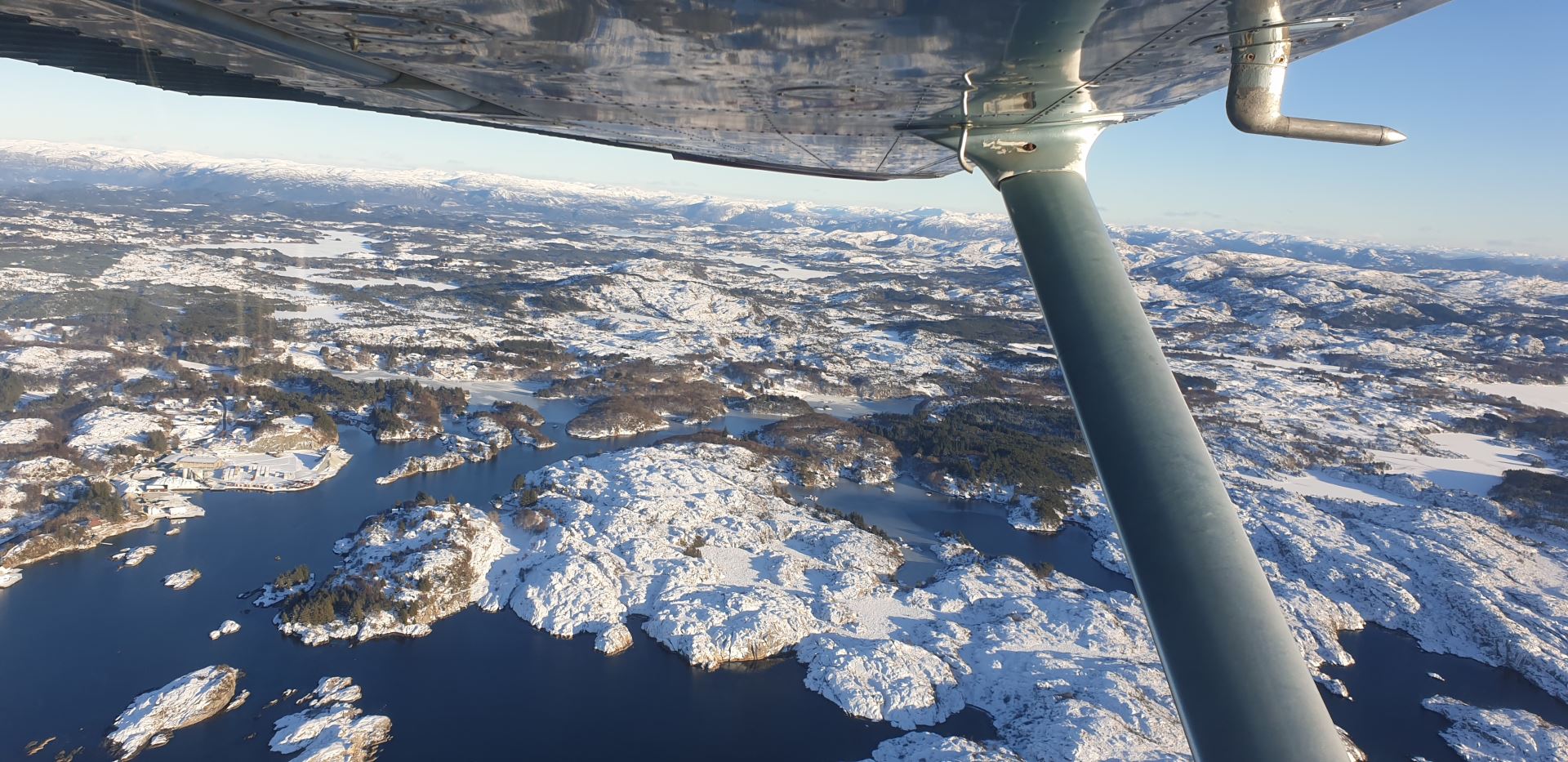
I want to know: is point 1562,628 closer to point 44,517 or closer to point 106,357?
point 44,517

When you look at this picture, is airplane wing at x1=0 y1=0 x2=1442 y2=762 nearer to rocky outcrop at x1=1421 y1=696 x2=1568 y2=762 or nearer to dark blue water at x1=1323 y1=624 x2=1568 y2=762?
dark blue water at x1=1323 y1=624 x2=1568 y2=762

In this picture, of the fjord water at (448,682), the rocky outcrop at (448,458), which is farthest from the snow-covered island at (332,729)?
the rocky outcrop at (448,458)

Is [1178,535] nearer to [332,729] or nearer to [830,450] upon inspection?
A: [332,729]

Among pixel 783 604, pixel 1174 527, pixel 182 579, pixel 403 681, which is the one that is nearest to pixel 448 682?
pixel 403 681

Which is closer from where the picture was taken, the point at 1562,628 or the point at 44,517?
the point at 1562,628

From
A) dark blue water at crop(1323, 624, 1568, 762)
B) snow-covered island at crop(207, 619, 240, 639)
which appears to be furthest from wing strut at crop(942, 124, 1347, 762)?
snow-covered island at crop(207, 619, 240, 639)

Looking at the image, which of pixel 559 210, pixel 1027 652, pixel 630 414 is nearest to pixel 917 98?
pixel 1027 652
